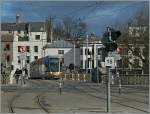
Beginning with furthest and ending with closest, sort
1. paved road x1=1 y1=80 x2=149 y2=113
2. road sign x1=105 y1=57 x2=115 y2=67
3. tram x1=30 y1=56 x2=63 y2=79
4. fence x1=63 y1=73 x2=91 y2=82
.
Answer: fence x1=63 y1=73 x2=91 y2=82 < tram x1=30 y1=56 x2=63 y2=79 < paved road x1=1 y1=80 x2=149 y2=113 < road sign x1=105 y1=57 x2=115 y2=67

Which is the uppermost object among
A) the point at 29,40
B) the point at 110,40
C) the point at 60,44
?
the point at 29,40

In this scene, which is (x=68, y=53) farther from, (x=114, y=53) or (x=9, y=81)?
(x=114, y=53)

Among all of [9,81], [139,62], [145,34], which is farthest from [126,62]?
[9,81]

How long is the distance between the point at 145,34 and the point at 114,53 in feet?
152

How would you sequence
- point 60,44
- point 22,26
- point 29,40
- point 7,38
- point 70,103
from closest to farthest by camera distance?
point 70,103 → point 7,38 → point 29,40 → point 60,44 → point 22,26

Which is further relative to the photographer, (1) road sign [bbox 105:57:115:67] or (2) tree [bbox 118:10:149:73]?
(2) tree [bbox 118:10:149:73]

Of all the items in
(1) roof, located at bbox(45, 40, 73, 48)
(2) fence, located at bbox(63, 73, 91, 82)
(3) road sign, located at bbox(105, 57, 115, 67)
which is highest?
(1) roof, located at bbox(45, 40, 73, 48)

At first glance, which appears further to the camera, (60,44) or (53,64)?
(60,44)

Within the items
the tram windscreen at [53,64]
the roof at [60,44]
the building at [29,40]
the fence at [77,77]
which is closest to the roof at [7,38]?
the building at [29,40]

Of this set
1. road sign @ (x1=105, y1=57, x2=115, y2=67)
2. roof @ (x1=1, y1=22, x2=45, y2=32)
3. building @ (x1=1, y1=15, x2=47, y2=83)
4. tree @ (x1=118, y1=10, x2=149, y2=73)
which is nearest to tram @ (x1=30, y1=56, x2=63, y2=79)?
tree @ (x1=118, y1=10, x2=149, y2=73)

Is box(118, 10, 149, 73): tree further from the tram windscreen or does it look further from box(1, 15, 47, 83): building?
box(1, 15, 47, 83): building

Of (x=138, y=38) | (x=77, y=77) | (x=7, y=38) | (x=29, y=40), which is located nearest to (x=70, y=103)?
(x=138, y=38)

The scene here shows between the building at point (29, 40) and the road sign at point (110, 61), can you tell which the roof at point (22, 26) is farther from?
the road sign at point (110, 61)

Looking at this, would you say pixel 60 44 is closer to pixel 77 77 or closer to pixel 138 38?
pixel 77 77
